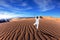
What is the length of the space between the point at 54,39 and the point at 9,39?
2.72m

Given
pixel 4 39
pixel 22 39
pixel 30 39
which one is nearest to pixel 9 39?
pixel 4 39

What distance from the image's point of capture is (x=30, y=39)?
5.41m

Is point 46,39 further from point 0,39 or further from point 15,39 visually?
point 0,39

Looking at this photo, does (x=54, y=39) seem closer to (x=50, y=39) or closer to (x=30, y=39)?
(x=50, y=39)

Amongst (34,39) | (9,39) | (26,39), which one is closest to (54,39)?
(34,39)

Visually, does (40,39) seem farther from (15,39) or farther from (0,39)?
(0,39)

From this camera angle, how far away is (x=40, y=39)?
18.0 ft

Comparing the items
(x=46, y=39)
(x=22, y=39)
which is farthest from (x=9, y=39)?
(x=46, y=39)

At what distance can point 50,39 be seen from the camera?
5.51m

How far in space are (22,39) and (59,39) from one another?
2246mm

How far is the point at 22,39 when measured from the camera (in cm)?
542

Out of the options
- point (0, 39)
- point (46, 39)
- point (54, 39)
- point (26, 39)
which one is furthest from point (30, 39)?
point (0, 39)

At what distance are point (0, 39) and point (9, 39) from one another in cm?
59

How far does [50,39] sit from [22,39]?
65.9 inches
